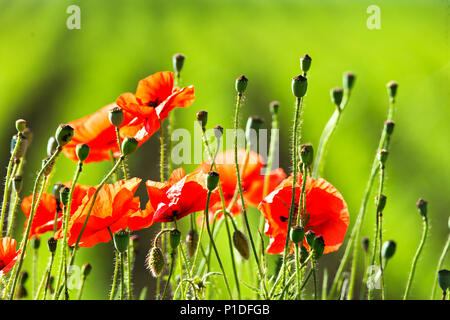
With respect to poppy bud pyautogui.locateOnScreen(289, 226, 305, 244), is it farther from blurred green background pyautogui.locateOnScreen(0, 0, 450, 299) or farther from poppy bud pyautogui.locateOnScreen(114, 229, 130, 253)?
blurred green background pyautogui.locateOnScreen(0, 0, 450, 299)

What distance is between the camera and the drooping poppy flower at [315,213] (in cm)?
49

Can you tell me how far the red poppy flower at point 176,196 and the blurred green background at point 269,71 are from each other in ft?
2.78

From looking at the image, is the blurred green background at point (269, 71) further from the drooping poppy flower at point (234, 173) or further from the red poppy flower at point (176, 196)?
the red poppy flower at point (176, 196)

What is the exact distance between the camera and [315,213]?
0.51m

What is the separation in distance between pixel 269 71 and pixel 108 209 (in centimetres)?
127

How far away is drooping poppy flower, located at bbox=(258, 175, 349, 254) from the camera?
0.49 metres


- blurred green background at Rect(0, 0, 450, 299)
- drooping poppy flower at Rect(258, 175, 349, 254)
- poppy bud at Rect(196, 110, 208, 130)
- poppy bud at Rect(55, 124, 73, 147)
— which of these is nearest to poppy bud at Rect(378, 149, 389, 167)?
drooping poppy flower at Rect(258, 175, 349, 254)

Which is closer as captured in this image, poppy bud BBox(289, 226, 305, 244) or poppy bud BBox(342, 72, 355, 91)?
poppy bud BBox(289, 226, 305, 244)

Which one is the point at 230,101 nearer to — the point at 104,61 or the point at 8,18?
the point at 104,61

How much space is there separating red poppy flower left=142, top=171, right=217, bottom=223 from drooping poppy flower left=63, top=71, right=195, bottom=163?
0.17ft

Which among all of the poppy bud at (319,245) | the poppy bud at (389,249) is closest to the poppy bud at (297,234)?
the poppy bud at (319,245)

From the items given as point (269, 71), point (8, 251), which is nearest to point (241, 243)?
point (8, 251)

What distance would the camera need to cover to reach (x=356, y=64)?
5.40ft

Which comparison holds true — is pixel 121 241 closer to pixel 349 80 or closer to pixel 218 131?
pixel 218 131
